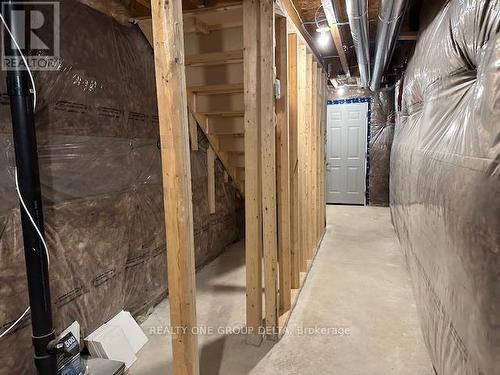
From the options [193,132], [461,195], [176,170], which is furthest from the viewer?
[193,132]

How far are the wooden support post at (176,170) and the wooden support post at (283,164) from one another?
1.06 meters

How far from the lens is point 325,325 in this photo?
2.12 meters

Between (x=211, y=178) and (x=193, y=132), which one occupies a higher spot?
(x=193, y=132)

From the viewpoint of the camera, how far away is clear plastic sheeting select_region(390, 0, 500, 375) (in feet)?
3.21

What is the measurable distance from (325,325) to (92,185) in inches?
67.5

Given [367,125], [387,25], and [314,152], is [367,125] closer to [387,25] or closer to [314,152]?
[314,152]

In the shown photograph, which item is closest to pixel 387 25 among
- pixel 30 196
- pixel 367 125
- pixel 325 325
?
pixel 325 325

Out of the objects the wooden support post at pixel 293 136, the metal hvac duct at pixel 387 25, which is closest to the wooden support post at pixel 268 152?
→ the wooden support post at pixel 293 136

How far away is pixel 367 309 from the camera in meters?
2.33

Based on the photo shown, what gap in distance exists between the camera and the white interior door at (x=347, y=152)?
6.02 metres

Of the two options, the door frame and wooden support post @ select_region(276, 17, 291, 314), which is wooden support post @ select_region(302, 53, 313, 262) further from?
the door frame

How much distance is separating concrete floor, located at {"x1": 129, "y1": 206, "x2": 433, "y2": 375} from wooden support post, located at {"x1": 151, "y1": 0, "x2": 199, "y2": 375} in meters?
0.70

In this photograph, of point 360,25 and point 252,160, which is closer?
point 252,160

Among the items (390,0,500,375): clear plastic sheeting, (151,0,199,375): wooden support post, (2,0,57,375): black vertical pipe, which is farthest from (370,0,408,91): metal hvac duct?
(2,0,57,375): black vertical pipe
